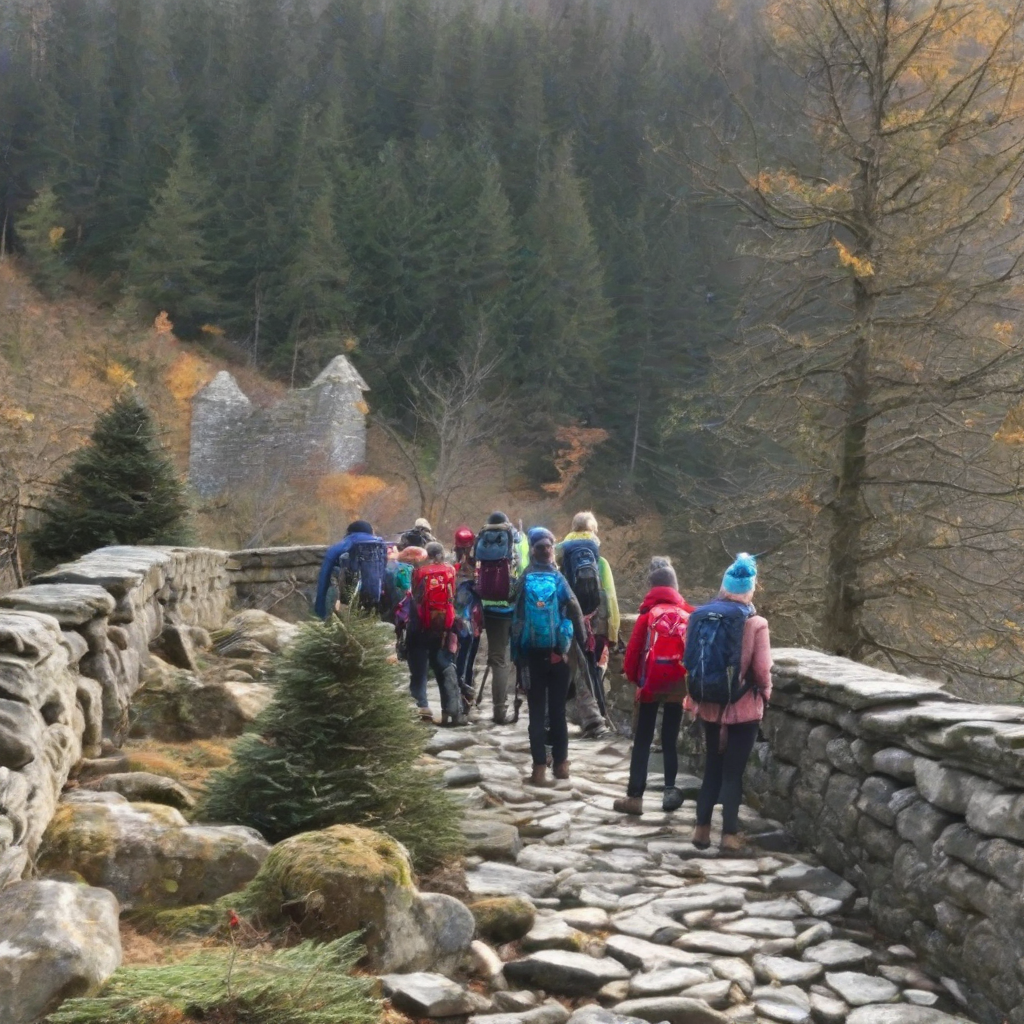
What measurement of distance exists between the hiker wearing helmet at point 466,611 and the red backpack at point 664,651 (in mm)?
3015

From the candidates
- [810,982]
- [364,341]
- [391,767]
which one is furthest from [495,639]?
[364,341]

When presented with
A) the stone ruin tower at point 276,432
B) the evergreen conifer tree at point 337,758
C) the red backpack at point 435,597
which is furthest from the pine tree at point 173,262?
the evergreen conifer tree at point 337,758

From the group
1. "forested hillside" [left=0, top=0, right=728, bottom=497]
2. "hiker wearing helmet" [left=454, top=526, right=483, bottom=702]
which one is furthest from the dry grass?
"forested hillside" [left=0, top=0, right=728, bottom=497]

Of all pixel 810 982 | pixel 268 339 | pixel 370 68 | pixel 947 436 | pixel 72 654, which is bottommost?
pixel 810 982

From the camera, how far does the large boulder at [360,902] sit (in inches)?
159

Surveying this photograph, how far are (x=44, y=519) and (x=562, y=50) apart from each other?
57.5 m

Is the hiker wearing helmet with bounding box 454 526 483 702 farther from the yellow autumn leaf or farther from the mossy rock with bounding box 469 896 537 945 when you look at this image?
the yellow autumn leaf

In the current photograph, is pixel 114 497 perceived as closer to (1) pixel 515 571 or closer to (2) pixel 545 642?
(1) pixel 515 571

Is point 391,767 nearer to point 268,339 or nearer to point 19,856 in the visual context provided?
point 19,856

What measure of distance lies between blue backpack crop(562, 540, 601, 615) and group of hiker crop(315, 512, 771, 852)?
0.01 meters

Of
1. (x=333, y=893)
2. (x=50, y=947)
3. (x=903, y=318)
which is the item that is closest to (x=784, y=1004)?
(x=333, y=893)

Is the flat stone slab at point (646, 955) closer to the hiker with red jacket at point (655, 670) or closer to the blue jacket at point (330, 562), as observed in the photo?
Result: the hiker with red jacket at point (655, 670)

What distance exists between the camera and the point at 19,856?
12.4ft

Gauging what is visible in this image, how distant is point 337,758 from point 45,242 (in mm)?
44370
